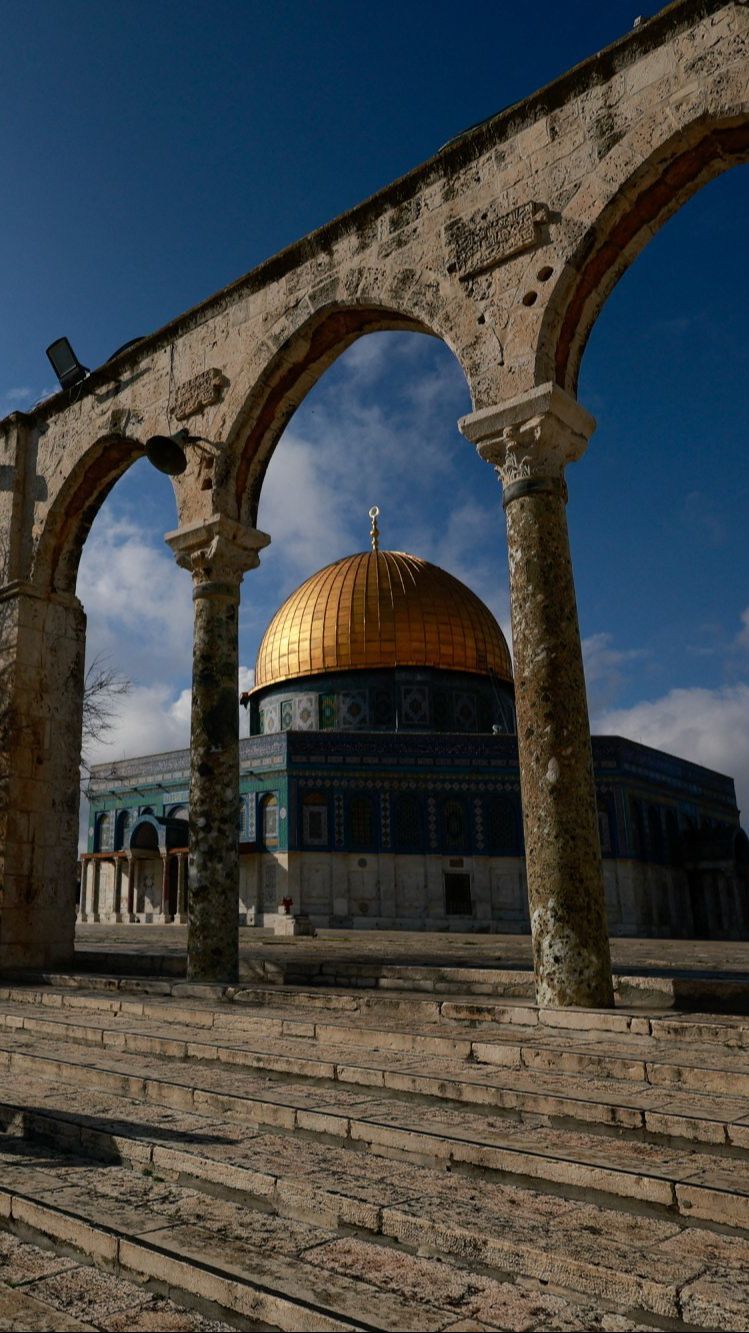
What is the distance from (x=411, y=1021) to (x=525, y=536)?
3.00 meters

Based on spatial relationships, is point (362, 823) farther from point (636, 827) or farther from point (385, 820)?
point (636, 827)

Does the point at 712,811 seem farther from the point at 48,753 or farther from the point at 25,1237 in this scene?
the point at 25,1237

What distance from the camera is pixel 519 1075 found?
3877 mm

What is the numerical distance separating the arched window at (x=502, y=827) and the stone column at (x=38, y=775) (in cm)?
2137

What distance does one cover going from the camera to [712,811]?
35.0 metres

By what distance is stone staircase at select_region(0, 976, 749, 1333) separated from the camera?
2.14m

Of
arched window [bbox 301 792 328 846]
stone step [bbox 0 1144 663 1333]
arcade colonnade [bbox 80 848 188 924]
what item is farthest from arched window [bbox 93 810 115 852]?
stone step [bbox 0 1144 663 1333]

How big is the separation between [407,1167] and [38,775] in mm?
7316

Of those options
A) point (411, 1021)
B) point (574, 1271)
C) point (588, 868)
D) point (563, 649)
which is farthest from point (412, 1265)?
point (563, 649)

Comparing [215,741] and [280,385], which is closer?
[215,741]

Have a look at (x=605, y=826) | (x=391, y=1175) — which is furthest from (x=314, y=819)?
(x=391, y=1175)

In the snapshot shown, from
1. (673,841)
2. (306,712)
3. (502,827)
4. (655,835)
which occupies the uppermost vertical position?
(306,712)

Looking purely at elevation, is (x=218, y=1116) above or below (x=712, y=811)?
below

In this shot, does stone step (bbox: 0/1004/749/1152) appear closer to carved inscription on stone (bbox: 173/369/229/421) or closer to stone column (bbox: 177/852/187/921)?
carved inscription on stone (bbox: 173/369/229/421)
